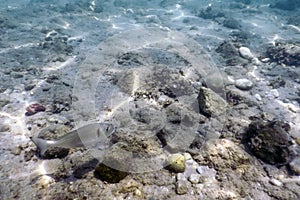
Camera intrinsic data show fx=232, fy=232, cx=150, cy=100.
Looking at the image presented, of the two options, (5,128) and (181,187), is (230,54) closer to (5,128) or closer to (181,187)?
(181,187)

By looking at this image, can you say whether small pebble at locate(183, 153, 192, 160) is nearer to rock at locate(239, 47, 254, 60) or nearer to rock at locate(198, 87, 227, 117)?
rock at locate(198, 87, 227, 117)

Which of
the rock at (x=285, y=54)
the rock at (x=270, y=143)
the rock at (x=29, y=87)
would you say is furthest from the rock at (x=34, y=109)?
the rock at (x=285, y=54)

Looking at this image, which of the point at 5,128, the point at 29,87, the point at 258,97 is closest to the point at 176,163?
the point at 258,97

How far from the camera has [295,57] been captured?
332 inches

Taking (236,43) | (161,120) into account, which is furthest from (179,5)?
(161,120)

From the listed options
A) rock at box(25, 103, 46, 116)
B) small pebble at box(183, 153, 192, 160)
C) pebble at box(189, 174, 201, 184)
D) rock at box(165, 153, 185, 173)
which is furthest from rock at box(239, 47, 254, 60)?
rock at box(25, 103, 46, 116)

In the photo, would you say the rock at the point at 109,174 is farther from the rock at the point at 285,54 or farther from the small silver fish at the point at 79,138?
the rock at the point at 285,54

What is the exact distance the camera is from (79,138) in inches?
140

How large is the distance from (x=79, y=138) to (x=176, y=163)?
173 cm

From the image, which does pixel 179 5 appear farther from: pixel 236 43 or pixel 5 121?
pixel 5 121

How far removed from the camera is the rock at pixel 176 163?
13.4ft

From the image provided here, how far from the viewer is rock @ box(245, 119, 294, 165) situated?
4262 millimetres

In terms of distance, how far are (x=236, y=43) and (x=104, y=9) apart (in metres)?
11.8

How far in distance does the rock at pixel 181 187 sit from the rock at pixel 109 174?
90 cm
